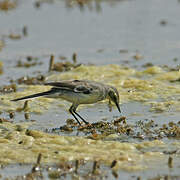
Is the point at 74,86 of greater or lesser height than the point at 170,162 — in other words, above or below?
above

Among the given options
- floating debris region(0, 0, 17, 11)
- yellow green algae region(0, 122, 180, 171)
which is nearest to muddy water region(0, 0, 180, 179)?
yellow green algae region(0, 122, 180, 171)

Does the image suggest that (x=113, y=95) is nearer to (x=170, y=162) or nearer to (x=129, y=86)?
(x=129, y=86)

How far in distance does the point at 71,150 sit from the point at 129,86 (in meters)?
3.63

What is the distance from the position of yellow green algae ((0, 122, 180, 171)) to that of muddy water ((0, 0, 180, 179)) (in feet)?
0.04

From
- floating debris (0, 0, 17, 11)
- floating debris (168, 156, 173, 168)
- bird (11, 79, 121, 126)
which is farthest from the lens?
floating debris (0, 0, 17, 11)

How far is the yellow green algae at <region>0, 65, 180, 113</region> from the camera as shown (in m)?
10.4

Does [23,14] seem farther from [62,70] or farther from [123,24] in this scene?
[62,70]

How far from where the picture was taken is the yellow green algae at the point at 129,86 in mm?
10359

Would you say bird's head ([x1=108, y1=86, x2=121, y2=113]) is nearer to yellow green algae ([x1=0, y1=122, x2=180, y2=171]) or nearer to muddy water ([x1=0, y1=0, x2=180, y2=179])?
muddy water ([x1=0, y1=0, x2=180, y2=179])

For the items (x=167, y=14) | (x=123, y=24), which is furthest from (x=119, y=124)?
(x=167, y=14)

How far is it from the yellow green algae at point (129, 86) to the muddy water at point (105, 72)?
18mm

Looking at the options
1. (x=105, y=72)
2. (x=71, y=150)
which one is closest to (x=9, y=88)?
(x=105, y=72)

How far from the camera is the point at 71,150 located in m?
7.89

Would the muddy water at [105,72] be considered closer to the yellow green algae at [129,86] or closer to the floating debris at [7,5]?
the yellow green algae at [129,86]
